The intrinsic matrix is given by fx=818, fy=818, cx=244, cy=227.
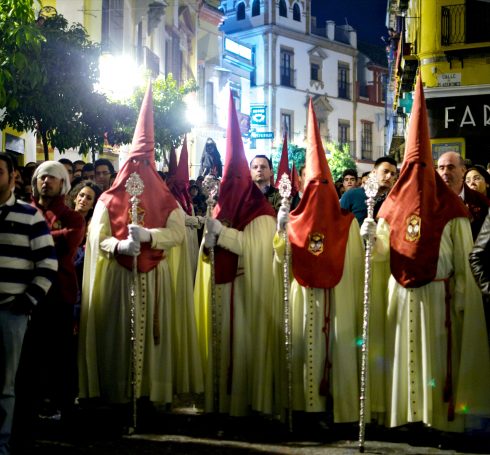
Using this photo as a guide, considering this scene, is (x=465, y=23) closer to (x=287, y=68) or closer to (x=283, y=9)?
(x=287, y=68)

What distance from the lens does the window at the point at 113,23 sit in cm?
2309

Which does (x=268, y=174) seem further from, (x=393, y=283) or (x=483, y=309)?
(x=483, y=309)

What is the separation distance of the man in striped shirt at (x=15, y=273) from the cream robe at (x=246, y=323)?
1.73m

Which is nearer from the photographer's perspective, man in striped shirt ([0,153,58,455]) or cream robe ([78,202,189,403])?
man in striped shirt ([0,153,58,455])

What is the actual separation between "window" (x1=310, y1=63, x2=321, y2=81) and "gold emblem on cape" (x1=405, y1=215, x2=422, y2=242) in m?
48.2

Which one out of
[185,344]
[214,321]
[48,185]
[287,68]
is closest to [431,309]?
[214,321]

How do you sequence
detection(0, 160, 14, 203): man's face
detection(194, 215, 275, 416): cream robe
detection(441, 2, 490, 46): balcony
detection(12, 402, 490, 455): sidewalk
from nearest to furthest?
detection(0, 160, 14, 203): man's face < detection(12, 402, 490, 455): sidewalk < detection(194, 215, 275, 416): cream robe < detection(441, 2, 490, 46): balcony

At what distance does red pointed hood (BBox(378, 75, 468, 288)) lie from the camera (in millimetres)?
5898

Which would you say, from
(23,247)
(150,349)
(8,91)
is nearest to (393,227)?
(150,349)

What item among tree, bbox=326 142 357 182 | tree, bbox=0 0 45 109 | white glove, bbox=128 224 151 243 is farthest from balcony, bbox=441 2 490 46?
tree, bbox=326 142 357 182

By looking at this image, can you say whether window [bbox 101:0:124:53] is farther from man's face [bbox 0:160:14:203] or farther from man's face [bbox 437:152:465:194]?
man's face [bbox 0:160:14:203]

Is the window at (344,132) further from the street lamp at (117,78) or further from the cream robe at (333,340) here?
the cream robe at (333,340)

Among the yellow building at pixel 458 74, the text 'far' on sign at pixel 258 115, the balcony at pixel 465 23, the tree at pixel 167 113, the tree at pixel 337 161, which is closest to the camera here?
the yellow building at pixel 458 74

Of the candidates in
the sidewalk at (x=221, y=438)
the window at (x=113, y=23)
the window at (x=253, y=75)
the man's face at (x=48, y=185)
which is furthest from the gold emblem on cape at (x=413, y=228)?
the window at (x=253, y=75)
